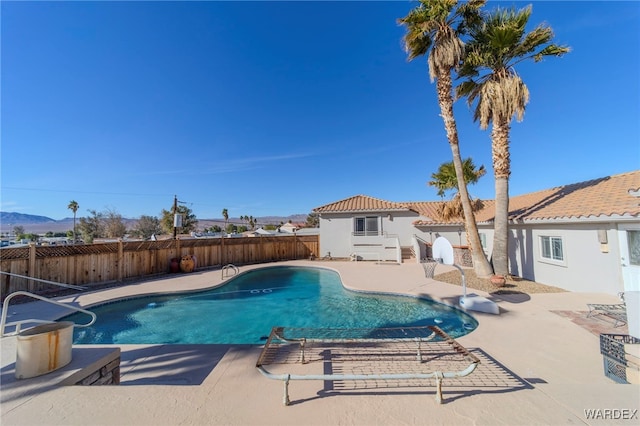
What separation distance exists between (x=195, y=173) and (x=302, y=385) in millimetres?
32210

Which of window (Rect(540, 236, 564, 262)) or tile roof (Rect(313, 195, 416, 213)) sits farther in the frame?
tile roof (Rect(313, 195, 416, 213))

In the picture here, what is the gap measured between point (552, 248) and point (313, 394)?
11.8 meters

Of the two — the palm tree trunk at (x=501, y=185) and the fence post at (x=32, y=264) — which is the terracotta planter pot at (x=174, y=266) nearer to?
the fence post at (x=32, y=264)

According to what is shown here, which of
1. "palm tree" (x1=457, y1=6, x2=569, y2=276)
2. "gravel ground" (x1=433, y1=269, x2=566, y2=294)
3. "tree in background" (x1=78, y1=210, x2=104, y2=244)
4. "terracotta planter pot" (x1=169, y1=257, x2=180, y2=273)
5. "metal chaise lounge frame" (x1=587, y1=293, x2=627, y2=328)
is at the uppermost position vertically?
"palm tree" (x1=457, y1=6, x2=569, y2=276)

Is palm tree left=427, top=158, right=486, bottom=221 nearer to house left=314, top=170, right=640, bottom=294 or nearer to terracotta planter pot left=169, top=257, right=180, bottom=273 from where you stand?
house left=314, top=170, right=640, bottom=294

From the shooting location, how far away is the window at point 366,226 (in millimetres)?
19672

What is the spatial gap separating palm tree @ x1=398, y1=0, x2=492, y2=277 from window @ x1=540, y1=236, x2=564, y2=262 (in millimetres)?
2171

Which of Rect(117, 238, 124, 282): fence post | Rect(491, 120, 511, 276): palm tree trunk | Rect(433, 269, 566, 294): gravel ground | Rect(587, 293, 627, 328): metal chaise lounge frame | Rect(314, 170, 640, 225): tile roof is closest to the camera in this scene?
Rect(587, 293, 627, 328): metal chaise lounge frame

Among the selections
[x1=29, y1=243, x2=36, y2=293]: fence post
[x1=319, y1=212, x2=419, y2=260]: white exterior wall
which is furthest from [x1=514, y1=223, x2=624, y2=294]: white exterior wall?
[x1=29, y1=243, x2=36, y2=293]: fence post

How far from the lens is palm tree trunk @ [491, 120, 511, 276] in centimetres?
1061

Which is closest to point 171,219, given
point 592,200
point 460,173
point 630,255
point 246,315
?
point 246,315

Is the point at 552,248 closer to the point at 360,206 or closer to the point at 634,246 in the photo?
the point at 634,246

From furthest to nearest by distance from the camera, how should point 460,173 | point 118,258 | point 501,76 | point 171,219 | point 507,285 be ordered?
point 171,219 < point 118,258 < point 460,173 < point 501,76 < point 507,285

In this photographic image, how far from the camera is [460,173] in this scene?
11.0 m
